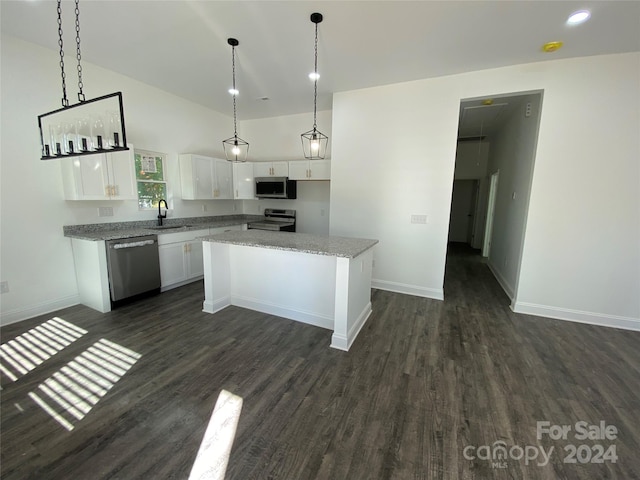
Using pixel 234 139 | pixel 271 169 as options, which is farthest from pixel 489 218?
pixel 234 139

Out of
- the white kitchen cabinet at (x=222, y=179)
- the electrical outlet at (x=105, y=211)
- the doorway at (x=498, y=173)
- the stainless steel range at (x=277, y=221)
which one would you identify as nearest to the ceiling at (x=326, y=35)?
the doorway at (x=498, y=173)

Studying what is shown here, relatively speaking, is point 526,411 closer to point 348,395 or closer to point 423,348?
point 423,348

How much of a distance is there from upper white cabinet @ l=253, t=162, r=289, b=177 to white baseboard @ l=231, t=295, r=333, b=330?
2768 millimetres

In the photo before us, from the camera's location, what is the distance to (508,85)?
10.4 ft

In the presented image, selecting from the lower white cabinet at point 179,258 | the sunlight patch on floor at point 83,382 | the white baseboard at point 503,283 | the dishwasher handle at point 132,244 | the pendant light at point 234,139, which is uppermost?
the pendant light at point 234,139

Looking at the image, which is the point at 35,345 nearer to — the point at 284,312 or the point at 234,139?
the point at 284,312

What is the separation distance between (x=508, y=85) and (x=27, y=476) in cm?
527

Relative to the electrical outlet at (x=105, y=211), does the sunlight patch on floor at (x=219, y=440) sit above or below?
below

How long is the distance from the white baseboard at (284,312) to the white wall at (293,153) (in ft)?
8.28

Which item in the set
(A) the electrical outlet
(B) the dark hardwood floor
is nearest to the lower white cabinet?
(A) the electrical outlet

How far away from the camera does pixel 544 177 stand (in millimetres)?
3141

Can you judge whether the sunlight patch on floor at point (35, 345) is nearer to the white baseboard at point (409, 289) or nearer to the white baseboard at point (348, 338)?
the white baseboard at point (348, 338)

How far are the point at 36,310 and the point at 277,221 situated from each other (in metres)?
3.70

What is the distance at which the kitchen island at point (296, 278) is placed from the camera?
253 cm
